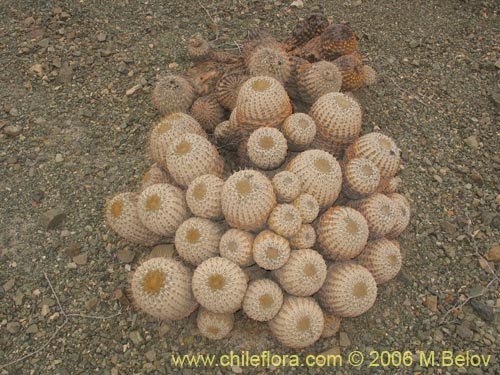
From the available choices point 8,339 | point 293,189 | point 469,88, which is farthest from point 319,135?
point 8,339

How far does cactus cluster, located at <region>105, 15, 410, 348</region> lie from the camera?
3.39 meters

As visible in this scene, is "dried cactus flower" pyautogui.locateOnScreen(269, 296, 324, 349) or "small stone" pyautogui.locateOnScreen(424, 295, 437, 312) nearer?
"dried cactus flower" pyautogui.locateOnScreen(269, 296, 324, 349)

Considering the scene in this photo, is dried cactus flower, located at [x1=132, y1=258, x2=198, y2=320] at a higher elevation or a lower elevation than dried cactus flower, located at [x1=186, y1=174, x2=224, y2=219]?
lower

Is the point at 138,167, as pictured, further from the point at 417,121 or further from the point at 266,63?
the point at 417,121

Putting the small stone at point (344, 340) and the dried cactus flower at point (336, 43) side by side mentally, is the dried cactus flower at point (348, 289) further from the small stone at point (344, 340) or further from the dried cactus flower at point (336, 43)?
the dried cactus flower at point (336, 43)

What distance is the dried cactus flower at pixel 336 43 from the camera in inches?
186

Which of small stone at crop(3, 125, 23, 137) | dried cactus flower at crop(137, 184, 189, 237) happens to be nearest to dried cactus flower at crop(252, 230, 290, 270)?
dried cactus flower at crop(137, 184, 189, 237)

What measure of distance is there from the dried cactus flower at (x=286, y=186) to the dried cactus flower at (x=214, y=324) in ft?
3.03

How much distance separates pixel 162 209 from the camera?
11.7 feet

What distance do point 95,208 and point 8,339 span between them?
4.28 feet

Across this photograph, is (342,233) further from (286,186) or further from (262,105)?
(262,105)

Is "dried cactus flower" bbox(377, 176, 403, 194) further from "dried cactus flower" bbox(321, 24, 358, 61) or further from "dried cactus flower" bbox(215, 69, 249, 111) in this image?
"dried cactus flower" bbox(215, 69, 249, 111)

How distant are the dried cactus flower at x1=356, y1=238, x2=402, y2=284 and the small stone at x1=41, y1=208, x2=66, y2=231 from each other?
2655 millimetres

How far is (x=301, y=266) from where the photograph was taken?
3.38 m
